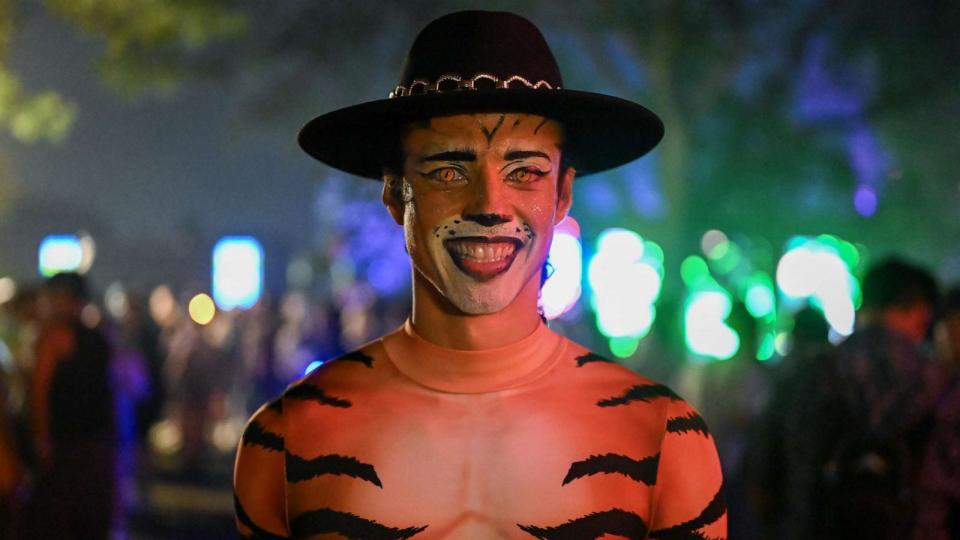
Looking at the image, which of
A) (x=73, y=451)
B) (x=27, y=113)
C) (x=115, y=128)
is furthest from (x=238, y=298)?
(x=73, y=451)

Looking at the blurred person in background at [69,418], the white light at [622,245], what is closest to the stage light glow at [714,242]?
the white light at [622,245]

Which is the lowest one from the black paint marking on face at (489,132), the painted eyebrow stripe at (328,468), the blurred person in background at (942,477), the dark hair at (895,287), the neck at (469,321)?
the blurred person in background at (942,477)

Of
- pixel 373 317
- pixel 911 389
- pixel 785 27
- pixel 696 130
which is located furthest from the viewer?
pixel 696 130

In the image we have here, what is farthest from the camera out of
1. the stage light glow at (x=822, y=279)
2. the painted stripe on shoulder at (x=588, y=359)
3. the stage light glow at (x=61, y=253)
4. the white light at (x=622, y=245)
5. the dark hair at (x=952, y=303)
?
the white light at (x=622, y=245)

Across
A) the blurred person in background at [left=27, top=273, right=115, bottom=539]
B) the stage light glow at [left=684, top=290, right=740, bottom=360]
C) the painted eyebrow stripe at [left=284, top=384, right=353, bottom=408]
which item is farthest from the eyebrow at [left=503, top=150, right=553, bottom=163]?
the stage light glow at [left=684, top=290, right=740, bottom=360]

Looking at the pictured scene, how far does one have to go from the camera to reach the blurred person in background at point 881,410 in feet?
17.0

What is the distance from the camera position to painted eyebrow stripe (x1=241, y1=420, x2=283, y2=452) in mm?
2842

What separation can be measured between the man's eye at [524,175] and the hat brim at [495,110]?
13 centimetres

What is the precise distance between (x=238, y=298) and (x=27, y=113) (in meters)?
8.39

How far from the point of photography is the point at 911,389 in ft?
17.2

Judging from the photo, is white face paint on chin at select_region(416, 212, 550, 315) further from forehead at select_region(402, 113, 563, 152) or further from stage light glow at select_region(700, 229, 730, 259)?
stage light glow at select_region(700, 229, 730, 259)

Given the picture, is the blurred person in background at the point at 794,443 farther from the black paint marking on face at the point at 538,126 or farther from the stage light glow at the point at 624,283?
the stage light glow at the point at 624,283

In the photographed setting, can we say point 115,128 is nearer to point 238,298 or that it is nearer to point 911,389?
point 238,298

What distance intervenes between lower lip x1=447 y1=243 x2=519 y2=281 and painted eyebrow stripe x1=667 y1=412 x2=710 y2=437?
493mm
